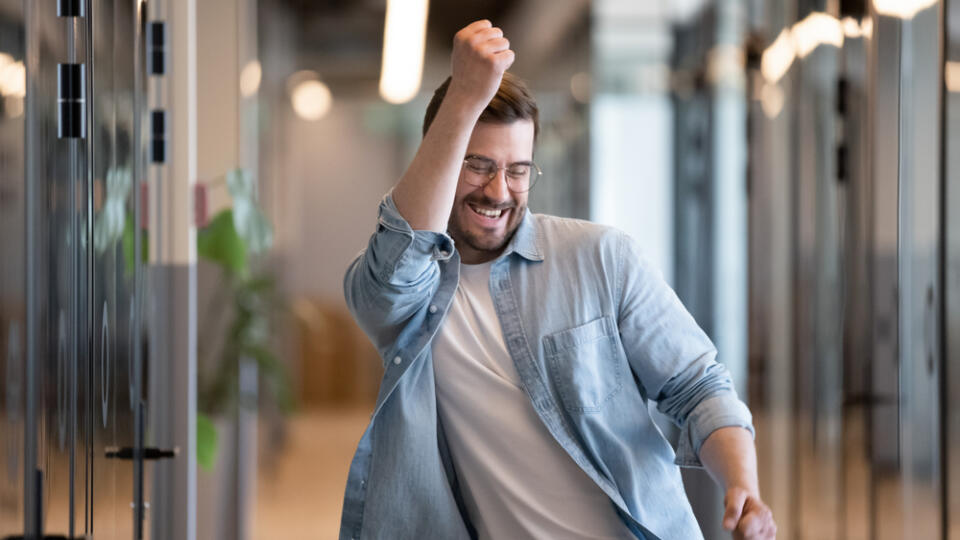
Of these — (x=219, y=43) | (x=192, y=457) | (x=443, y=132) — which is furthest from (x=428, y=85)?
(x=443, y=132)

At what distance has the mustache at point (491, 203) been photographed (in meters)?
1.37

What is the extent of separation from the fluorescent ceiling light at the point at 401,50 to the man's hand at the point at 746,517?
7.99ft

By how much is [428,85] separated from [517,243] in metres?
2.14

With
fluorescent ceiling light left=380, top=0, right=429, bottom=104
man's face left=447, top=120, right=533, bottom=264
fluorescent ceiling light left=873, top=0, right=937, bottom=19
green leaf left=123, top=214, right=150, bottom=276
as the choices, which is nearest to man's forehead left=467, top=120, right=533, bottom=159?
man's face left=447, top=120, right=533, bottom=264

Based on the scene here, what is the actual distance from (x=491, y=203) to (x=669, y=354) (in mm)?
321

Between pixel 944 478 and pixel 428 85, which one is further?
pixel 428 85

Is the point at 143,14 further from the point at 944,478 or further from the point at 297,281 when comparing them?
the point at 944,478

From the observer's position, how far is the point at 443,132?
1.22 m

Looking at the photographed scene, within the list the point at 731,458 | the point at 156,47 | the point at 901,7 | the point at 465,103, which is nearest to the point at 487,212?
the point at 465,103

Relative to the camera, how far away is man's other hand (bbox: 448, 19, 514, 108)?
3.94 ft

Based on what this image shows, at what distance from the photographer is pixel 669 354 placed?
4.35 ft

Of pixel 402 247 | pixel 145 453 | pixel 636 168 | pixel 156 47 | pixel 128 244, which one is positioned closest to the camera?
pixel 402 247

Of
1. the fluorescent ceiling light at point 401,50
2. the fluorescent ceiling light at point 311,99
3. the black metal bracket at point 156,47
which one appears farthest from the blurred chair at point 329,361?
the black metal bracket at point 156,47

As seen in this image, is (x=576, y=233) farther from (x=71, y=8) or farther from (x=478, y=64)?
(x=71, y=8)
